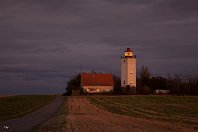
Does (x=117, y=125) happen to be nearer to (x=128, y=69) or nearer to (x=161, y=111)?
(x=161, y=111)

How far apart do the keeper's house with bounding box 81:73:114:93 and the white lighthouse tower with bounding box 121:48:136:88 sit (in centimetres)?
359

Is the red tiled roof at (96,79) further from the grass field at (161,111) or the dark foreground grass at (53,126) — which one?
the dark foreground grass at (53,126)

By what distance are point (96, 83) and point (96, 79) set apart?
1758 mm

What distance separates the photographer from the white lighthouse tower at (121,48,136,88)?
335ft

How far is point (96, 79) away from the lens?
106375mm

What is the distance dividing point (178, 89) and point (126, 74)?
13.4 m

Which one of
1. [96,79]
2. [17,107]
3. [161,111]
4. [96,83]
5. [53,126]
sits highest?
[96,79]

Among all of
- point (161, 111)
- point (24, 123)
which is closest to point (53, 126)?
point (24, 123)

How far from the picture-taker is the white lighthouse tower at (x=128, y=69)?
10200 centimetres

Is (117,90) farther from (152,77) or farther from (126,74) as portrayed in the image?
(152,77)

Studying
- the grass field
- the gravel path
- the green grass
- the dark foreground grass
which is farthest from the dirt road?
the green grass

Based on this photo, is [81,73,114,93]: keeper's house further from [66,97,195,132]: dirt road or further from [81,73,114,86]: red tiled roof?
[66,97,195,132]: dirt road

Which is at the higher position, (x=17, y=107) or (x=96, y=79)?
(x=96, y=79)

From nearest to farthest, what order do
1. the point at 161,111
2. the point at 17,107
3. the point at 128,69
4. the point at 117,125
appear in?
the point at 117,125
the point at 161,111
the point at 17,107
the point at 128,69
